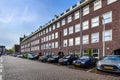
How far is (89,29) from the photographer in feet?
120

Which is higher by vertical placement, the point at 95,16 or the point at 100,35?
the point at 95,16

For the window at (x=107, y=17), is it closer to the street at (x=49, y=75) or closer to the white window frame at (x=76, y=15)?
the white window frame at (x=76, y=15)

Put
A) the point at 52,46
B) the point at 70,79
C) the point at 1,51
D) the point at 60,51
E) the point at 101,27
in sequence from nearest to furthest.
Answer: the point at 70,79, the point at 101,27, the point at 60,51, the point at 52,46, the point at 1,51

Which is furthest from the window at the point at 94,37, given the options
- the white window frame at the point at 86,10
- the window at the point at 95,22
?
the white window frame at the point at 86,10

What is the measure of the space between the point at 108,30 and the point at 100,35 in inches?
75.0

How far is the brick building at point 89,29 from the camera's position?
30.4m

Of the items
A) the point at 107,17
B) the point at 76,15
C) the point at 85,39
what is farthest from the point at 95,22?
the point at 76,15

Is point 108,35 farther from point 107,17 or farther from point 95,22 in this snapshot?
point 95,22

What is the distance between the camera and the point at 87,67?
20781 millimetres

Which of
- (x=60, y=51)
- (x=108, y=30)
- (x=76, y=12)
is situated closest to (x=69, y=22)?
(x=76, y=12)

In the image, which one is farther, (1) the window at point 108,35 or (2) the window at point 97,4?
(2) the window at point 97,4

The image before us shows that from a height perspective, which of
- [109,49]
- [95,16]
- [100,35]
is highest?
[95,16]

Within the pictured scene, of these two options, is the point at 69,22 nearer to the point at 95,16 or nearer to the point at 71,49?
the point at 71,49

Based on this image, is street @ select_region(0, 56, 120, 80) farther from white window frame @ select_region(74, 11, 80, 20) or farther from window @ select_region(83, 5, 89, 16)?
white window frame @ select_region(74, 11, 80, 20)
